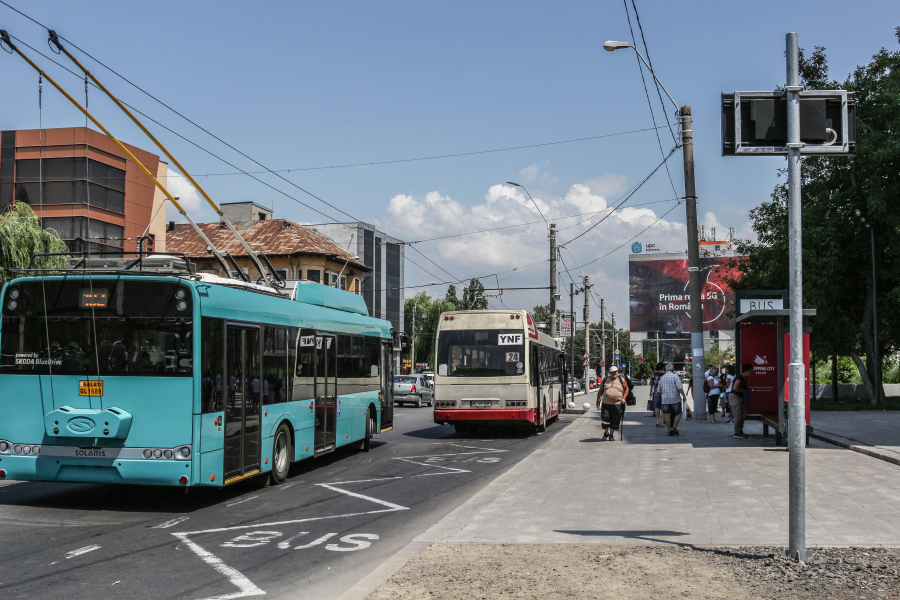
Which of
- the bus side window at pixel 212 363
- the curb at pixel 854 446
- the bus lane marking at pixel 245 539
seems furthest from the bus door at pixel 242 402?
the curb at pixel 854 446

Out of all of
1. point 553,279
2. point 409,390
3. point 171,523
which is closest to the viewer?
point 171,523

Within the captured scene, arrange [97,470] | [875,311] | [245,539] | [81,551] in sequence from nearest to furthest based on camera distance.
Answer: [81,551] < [245,539] < [97,470] < [875,311]

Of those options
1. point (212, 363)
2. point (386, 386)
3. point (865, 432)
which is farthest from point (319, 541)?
point (865, 432)

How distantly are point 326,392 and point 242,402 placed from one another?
3670 millimetres

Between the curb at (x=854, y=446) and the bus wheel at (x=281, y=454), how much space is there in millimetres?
9506

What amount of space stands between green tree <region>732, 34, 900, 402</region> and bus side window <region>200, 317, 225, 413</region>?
2729cm

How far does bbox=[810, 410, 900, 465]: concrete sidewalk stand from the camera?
14.9 metres

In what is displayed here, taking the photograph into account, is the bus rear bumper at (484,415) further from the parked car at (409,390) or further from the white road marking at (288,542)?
the parked car at (409,390)

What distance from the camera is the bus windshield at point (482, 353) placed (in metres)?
20.5

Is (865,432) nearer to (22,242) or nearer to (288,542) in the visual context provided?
(288,542)

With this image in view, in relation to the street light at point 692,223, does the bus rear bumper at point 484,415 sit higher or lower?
lower

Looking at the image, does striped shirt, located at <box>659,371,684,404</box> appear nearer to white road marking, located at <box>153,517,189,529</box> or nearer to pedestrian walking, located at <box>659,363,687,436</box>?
pedestrian walking, located at <box>659,363,687,436</box>

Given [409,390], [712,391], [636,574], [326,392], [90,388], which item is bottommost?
[409,390]

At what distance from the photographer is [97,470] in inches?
380
